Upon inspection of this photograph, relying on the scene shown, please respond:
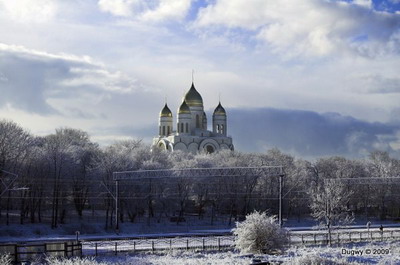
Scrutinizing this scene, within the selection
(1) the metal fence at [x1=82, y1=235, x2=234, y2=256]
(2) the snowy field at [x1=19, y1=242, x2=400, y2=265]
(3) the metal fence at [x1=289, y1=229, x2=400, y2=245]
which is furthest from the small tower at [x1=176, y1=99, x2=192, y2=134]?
(2) the snowy field at [x1=19, y1=242, x2=400, y2=265]

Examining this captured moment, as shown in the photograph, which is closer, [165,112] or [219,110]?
[165,112]

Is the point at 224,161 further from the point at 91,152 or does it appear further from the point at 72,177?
the point at 72,177

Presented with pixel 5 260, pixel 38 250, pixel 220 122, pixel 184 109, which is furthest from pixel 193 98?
pixel 5 260

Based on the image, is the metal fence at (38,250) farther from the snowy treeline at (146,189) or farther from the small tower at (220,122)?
the small tower at (220,122)

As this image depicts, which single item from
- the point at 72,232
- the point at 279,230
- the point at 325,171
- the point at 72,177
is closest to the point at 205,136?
the point at 325,171

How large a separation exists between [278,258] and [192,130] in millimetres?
97012

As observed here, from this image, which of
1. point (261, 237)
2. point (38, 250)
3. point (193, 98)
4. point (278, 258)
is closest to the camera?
point (278, 258)

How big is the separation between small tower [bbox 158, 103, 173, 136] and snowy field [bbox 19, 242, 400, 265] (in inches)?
3635

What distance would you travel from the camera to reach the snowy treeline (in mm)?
67938

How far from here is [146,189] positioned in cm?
7612

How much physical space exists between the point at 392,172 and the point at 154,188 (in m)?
37.8

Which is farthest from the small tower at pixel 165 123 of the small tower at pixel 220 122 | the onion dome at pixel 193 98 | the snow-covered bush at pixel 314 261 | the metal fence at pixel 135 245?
the snow-covered bush at pixel 314 261

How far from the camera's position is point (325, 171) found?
97312 mm

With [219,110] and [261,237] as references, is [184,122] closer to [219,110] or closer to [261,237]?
[219,110]
